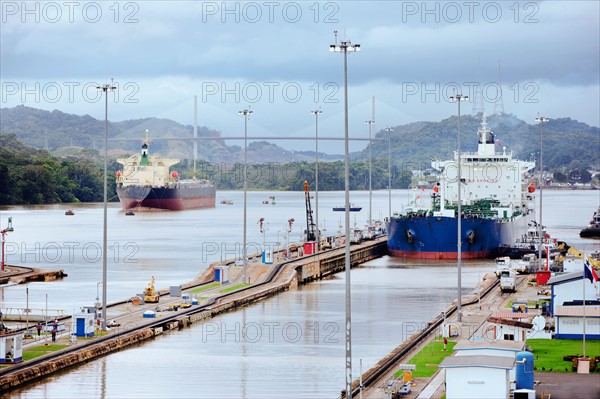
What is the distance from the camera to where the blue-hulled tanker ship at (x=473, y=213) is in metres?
74.7

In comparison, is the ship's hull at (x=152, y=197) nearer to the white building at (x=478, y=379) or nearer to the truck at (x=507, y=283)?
the truck at (x=507, y=283)

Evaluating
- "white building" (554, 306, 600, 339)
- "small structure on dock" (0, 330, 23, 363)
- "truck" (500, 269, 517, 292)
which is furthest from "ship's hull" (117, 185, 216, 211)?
"white building" (554, 306, 600, 339)

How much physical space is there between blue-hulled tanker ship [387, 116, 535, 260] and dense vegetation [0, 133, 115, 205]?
93067 mm

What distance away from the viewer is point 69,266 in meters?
76.1

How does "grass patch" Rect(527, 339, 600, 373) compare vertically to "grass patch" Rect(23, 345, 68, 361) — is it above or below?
above

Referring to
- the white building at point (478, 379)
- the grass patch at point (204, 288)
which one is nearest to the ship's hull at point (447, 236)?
the grass patch at point (204, 288)

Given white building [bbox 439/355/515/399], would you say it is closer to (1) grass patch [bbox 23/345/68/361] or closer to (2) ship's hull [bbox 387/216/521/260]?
(1) grass patch [bbox 23/345/68/361]

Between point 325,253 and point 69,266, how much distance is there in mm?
18048

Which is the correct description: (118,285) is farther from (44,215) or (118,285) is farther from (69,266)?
(44,215)

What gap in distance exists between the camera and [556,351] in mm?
29688

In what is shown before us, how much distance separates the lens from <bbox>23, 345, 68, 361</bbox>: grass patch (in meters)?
30.7

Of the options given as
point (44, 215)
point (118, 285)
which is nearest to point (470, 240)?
point (118, 285)

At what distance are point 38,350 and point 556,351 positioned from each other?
14400 mm

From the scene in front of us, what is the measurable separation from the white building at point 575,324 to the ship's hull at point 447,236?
136 feet
